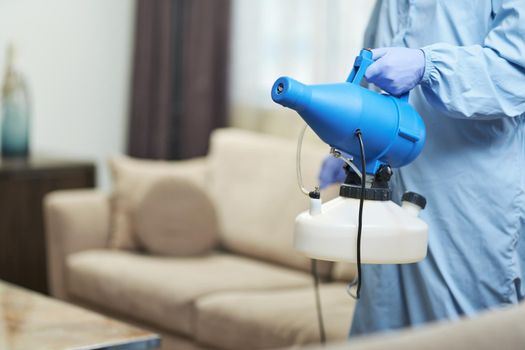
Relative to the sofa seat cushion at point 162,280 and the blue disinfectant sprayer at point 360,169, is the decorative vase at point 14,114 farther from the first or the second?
the blue disinfectant sprayer at point 360,169

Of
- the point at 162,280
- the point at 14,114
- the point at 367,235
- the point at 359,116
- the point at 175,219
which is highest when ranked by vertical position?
the point at 359,116

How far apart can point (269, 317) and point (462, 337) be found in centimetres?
205

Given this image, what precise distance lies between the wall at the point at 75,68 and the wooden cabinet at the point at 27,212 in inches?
14.6

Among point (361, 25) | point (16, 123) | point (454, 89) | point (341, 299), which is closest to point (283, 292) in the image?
point (341, 299)

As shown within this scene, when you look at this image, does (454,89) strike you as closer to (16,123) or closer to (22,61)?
(16,123)

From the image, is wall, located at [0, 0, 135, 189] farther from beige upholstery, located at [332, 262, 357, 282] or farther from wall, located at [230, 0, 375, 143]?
beige upholstery, located at [332, 262, 357, 282]

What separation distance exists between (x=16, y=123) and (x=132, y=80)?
725mm

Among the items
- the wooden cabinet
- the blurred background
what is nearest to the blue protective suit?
the blurred background

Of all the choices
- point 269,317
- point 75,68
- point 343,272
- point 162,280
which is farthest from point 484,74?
point 75,68

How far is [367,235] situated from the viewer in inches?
56.1

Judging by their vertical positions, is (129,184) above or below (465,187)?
below

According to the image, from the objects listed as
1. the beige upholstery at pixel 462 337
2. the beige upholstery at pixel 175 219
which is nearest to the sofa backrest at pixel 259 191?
the beige upholstery at pixel 175 219

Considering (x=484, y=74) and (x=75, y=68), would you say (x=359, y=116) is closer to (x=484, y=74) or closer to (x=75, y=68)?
(x=484, y=74)

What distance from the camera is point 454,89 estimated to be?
4.95ft
